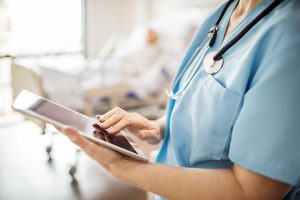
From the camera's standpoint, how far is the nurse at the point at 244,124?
0.45m

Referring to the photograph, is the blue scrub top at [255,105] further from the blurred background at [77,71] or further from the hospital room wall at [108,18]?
the hospital room wall at [108,18]

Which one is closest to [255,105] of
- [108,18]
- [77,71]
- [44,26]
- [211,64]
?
[211,64]

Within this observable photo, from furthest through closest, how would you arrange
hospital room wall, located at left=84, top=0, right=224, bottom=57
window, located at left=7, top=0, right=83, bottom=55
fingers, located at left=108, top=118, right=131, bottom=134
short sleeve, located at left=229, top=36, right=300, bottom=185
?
hospital room wall, located at left=84, top=0, right=224, bottom=57
window, located at left=7, top=0, right=83, bottom=55
fingers, located at left=108, top=118, right=131, bottom=134
short sleeve, located at left=229, top=36, right=300, bottom=185

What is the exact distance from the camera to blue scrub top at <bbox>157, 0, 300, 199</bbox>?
45cm

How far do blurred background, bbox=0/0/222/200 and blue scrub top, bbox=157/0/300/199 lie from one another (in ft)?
1.01

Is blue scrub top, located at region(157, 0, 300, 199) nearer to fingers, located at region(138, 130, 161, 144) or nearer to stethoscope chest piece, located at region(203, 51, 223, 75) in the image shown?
stethoscope chest piece, located at region(203, 51, 223, 75)

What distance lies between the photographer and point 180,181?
19.3 inches

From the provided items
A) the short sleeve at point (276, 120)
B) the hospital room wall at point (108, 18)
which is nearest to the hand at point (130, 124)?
the short sleeve at point (276, 120)

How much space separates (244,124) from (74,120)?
0.30 meters

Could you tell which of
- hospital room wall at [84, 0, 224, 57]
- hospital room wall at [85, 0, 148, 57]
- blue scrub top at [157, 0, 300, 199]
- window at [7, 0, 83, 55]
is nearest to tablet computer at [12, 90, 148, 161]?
blue scrub top at [157, 0, 300, 199]

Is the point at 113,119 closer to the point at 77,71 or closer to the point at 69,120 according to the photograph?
the point at 69,120

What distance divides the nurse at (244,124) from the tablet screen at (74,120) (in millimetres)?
28

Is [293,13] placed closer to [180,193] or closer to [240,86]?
[240,86]

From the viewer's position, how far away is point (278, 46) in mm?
465
